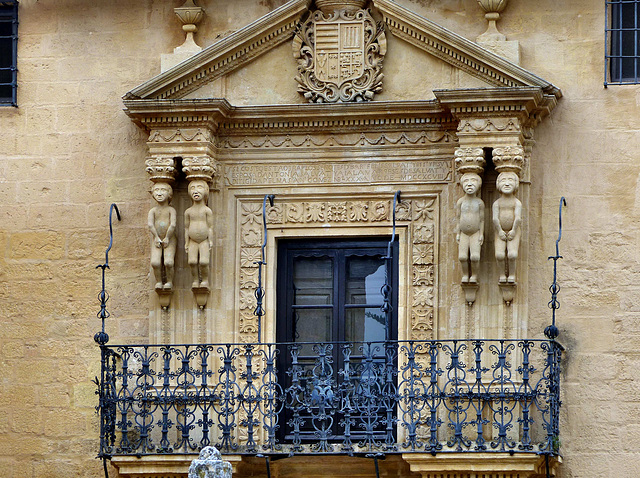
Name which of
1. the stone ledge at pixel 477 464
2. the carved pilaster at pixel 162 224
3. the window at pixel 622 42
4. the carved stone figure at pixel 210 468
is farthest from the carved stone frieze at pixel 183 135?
the carved stone figure at pixel 210 468

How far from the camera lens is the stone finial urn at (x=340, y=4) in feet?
47.2

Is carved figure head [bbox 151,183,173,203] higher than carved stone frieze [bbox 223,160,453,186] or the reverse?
the reverse

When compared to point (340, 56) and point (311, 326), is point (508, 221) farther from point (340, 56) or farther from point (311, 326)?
point (340, 56)

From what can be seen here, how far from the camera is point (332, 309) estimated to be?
1430 cm

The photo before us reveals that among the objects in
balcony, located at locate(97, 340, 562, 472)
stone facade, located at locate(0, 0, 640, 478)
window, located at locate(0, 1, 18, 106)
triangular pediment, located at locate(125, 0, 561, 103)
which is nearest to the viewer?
balcony, located at locate(97, 340, 562, 472)

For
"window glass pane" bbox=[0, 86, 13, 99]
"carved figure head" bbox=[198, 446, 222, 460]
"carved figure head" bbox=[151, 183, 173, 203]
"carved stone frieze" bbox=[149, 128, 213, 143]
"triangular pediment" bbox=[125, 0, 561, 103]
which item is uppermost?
"triangular pediment" bbox=[125, 0, 561, 103]

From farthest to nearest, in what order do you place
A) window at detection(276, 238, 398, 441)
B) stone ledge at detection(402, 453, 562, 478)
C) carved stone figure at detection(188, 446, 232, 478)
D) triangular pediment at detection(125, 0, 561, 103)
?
window at detection(276, 238, 398, 441) < triangular pediment at detection(125, 0, 561, 103) < stone ledge at detection(402, 453, 562, 478) < carved stone figure at detection(188, 446, 232, 478)

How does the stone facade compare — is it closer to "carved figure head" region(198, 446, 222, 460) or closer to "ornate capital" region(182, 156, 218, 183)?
"ornate capital" region(182, 156, 218, 183)

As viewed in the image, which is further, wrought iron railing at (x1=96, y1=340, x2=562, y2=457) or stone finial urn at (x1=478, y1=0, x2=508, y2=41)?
stone finial urn at (x1=478, y1=0, x2=508, y2=41)

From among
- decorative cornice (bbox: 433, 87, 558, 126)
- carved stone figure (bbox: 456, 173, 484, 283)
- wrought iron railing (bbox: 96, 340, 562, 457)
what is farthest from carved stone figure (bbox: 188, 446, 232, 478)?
decorative cornice (bbox: 433, 87, 558, 126)

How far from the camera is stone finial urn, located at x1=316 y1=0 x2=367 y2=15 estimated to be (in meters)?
14.4

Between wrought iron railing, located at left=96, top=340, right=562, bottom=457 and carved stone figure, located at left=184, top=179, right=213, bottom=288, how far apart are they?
1.95 feet

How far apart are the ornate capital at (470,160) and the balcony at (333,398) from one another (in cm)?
130

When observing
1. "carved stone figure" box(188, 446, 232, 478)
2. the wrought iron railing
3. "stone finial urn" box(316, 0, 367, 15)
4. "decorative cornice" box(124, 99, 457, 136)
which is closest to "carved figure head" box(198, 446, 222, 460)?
"carved stone figure" box(188, 446, 232, 478)
